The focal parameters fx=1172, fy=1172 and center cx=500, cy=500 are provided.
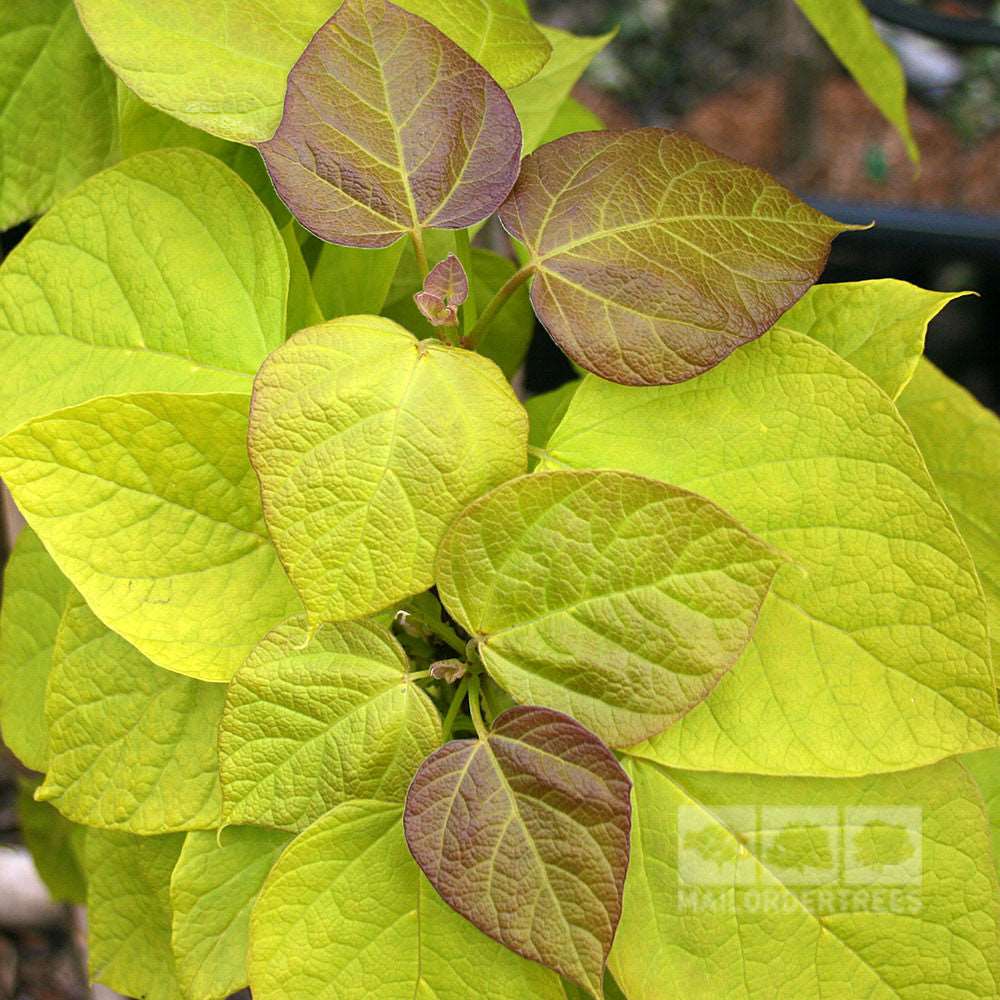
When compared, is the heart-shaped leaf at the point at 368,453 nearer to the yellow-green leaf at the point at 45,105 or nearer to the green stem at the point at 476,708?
the green stem at the point at 476,708

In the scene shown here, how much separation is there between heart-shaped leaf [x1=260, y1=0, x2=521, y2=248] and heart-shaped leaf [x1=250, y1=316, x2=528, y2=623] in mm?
42

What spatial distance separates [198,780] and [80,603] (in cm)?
7

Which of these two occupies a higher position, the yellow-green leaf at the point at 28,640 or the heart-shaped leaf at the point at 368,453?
the heart-shaped leaf at the point at 368,453

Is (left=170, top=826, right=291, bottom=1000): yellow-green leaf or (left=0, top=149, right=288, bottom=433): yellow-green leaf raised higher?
(left=0, top=149, right=288, bottom=433): yellow-green leaf

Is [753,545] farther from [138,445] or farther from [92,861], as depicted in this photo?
[92,861]

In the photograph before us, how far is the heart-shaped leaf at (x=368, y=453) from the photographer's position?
0.29m

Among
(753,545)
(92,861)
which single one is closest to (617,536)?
(753,545)

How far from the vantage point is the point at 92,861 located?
1.38ft

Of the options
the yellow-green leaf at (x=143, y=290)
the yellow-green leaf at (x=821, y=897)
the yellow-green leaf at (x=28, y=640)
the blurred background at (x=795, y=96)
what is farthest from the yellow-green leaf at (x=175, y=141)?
the blurred background at (x=795, y=96)

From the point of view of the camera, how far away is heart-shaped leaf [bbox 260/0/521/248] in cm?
33

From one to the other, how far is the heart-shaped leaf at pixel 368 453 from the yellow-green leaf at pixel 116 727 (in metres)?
0.09

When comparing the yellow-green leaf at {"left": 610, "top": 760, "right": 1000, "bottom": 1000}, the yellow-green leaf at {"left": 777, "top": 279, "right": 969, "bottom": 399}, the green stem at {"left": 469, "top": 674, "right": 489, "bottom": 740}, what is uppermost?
the yellow-green leaf at {"left": 777, "top": 279, "right": 969, "bottom": 399}

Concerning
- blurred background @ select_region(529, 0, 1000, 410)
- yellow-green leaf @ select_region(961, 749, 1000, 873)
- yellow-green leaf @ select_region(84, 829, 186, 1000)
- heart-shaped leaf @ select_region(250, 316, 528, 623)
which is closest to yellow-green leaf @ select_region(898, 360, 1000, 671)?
yellow-green leaf @ select_region(961, 749, 1000, 873)

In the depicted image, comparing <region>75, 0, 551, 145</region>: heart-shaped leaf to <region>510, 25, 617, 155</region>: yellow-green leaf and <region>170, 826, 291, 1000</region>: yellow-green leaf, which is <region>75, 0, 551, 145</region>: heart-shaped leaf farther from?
<region>170, 826, 291, 1000</region>: yellow-green leaf
